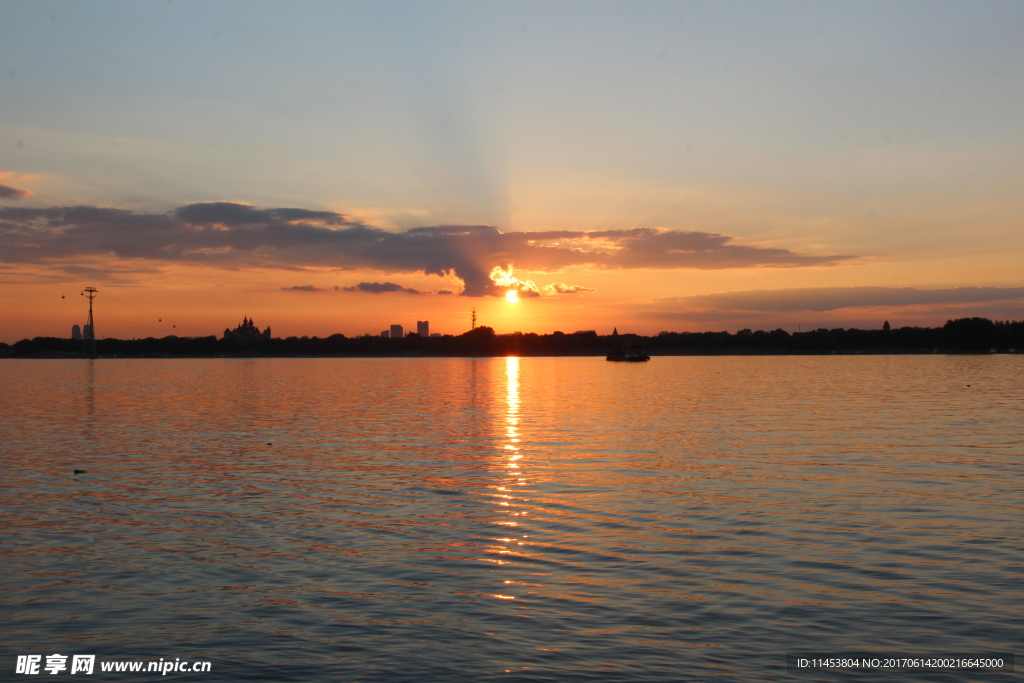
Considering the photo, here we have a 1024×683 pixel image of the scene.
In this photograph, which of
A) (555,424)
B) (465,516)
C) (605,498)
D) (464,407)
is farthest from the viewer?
(464,407)

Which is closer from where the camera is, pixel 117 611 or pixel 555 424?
pixel 117 611

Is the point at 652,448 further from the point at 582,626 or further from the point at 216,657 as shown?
the point at 216,657

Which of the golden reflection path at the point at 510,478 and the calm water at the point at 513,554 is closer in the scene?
the calm water at the point at 513,554

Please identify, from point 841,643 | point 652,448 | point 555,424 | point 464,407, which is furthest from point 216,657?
point 464,407

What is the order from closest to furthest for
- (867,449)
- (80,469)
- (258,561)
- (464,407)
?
(258,561), (80,469), (867,449), (464,407)

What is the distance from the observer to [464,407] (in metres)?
74.1

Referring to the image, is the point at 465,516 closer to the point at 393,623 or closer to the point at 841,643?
the point at 393,623

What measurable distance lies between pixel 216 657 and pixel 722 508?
16.5 meters

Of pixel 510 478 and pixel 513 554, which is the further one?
pixel 510 478

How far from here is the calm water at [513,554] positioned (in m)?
13.9

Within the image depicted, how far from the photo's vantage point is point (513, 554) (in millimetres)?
20125

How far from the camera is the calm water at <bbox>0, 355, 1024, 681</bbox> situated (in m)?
13.9

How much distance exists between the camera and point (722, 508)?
83.1 feet

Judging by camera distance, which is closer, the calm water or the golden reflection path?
Result: the calm water
